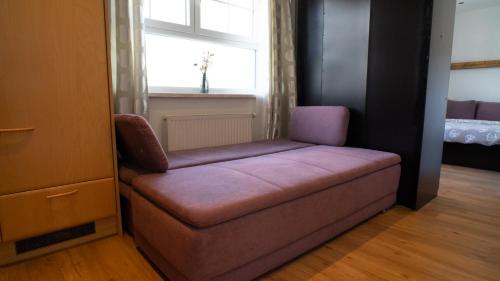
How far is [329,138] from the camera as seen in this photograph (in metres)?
2.58

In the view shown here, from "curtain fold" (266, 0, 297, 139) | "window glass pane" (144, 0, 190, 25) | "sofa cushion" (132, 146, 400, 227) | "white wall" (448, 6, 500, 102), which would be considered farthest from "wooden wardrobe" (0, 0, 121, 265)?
"white wall" (448, 6, 500, 102)

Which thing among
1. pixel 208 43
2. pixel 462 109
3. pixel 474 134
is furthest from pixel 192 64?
pixel 462 109

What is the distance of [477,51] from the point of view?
4.87 m

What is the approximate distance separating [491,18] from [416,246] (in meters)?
5.06

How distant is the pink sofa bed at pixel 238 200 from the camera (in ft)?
3.61

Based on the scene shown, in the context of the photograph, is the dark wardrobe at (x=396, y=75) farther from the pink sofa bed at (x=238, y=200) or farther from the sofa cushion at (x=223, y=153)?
the sofa cushion at (x=223, y=153)

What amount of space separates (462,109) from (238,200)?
16.6ft

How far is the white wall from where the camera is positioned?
184 inches

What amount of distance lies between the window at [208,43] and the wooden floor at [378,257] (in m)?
1.39

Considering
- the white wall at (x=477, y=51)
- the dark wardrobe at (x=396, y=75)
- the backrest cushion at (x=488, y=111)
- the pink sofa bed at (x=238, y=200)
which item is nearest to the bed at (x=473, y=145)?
the backrest cushion at (x=488, y=111)

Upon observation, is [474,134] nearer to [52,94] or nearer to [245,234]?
[245,234]

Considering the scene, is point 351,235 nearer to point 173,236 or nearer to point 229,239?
point 229,239

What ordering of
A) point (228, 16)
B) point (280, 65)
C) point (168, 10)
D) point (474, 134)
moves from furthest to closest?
point (474, 134)
point (280, 65)
point (228, 16)
point (168, 10)

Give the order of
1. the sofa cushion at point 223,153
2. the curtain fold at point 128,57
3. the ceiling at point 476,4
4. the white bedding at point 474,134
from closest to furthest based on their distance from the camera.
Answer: the sofa cushion at point 223,153, the curtain fold at point 128,57, the white bedding at point 474,134, the ceiling at point 476,4
